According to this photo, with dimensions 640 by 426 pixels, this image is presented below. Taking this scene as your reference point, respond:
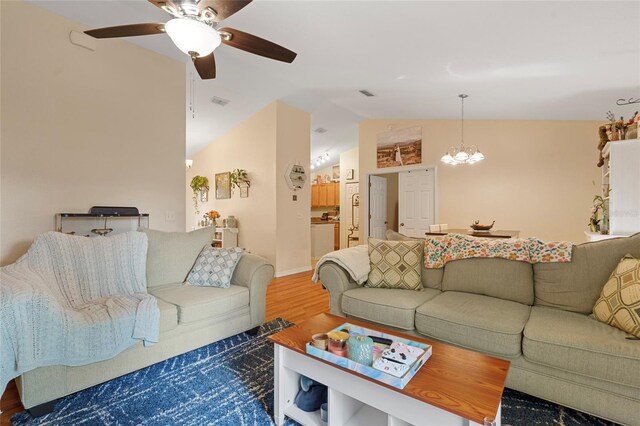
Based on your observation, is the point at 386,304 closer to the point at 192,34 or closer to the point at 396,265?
the point at 396,265

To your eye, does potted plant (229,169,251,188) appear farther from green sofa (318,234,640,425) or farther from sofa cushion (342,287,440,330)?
sofa cushion (342,287,440,330)

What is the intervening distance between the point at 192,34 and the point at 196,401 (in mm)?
2127

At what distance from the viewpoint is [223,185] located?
6125 millimetres

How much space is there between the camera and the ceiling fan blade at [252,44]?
6.31ft

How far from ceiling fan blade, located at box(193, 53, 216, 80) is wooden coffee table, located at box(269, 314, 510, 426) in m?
2.05

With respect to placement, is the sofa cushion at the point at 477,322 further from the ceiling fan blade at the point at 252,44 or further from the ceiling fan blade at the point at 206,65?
the ceiling fan blade at the point at 206,65

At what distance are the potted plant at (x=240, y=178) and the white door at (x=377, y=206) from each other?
271 cm

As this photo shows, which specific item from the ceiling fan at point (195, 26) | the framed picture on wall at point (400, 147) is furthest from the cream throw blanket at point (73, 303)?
the framed picture on wall at point (400, 147)

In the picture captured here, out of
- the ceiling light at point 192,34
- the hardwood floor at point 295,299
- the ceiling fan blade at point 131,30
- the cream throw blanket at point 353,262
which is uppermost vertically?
the ceiling fan blade at point 131,30

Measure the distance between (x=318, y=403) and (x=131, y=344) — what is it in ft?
4.20

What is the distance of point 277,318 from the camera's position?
3098 mm

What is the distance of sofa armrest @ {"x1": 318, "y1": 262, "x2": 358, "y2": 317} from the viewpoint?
2.53 meters

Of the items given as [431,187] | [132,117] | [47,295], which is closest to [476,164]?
[431,187]

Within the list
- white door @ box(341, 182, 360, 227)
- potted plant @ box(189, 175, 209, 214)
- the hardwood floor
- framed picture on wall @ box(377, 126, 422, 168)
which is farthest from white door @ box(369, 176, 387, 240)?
potted plant @ box(189, 175, 209, 214)
